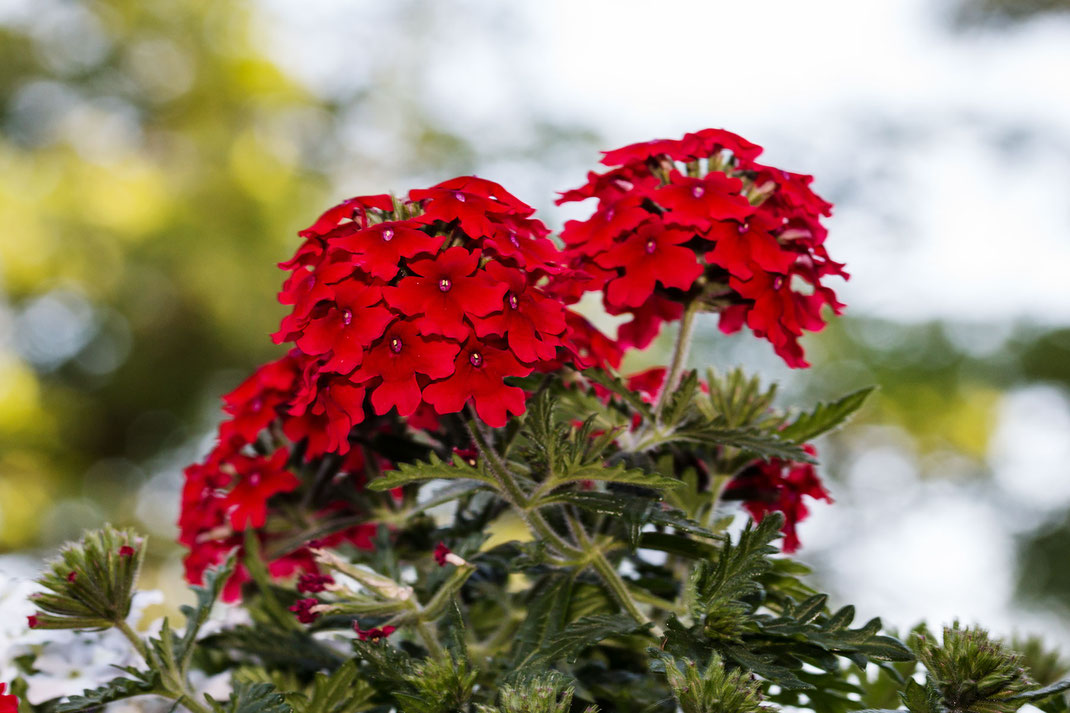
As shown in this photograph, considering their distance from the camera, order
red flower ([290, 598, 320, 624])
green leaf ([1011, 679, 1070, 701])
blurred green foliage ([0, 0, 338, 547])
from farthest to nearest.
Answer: blurred green foliage ([0, 0, 338, 547]) < red flower ([290, 598, 320, 624]) < green leaf ([1011, 679, 1070, 701])

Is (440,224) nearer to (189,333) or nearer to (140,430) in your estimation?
(189,333)

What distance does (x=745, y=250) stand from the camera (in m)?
0.91

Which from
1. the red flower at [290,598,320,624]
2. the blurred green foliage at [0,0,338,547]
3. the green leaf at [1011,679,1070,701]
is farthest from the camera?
the blurred green foliage at [0,0,338,547]

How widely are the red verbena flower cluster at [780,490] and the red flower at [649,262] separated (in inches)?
11.5

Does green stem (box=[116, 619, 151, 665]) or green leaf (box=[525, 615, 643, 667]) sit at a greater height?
green leaf (box=[525, 615, 643, 667])

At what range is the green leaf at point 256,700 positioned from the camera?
0.83 metres

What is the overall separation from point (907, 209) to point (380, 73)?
19.1 feet

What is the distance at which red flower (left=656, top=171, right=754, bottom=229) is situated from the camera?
89 centimetres

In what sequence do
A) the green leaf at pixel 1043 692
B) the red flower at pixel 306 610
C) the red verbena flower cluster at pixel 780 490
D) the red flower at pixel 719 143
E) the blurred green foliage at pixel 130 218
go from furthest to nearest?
the blurred green foliage at pixel 130 218, the red verbena flower cluster at pixel 780 490, the red flower at pixel 719 143, the red flower at pixel 306 610, the green leaf at pixel 1043 692

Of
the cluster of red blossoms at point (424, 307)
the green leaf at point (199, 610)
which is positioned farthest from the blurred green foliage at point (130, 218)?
the cluster of red blossoms at point (424, 307)

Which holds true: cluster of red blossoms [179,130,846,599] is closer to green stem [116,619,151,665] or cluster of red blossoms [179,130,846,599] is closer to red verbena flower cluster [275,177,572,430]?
red verbena flower cluster [275,177,572,430]

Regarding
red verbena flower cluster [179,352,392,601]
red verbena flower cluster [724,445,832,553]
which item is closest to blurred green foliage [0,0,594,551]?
red verbena flower cluster [179,352,392,601]

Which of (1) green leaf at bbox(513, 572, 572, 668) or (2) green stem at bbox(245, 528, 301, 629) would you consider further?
(2) green stem at bbox(245, 528, 301, 629)

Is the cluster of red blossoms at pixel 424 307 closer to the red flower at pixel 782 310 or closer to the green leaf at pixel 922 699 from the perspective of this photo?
the red flower at pixel 782 310
